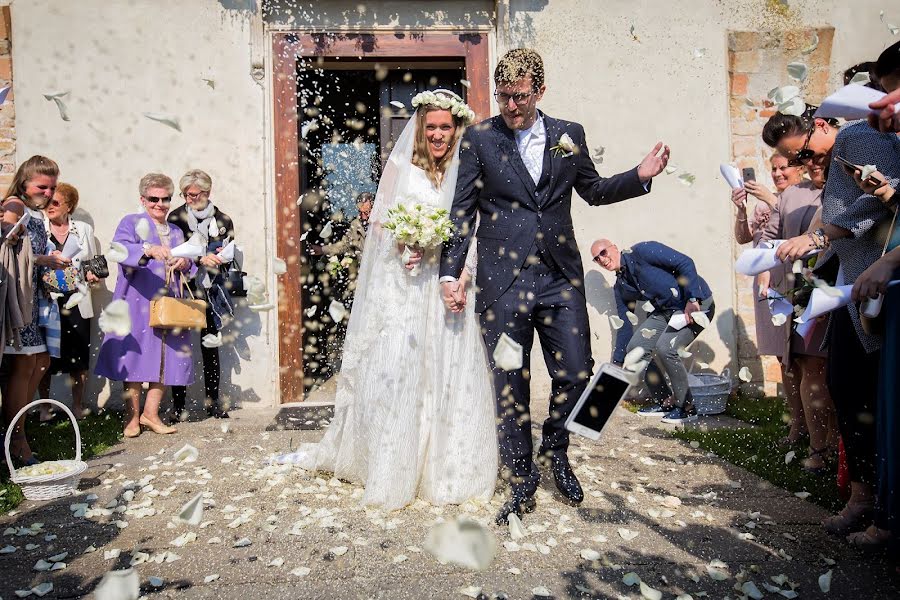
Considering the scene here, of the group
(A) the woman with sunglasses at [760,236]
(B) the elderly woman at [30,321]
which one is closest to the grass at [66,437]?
(B) the elderly woman at [30,321]

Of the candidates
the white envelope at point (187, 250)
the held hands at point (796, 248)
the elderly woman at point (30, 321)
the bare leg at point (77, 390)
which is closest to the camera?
the held hands at point (796, 248)

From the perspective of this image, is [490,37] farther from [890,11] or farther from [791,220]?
[890,11]

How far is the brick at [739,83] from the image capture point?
22.4ft

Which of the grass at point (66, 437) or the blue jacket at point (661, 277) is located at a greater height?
the blue jacket at point (661, 277)

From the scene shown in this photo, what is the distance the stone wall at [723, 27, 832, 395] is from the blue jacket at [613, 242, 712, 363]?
1.06m

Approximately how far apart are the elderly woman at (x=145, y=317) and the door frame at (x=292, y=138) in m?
1.06

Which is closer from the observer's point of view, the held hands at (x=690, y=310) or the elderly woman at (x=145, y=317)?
the elderly woman at (x=145, y=317)

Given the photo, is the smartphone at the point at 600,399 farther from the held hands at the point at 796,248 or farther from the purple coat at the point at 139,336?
the purple coat at the point at 139,336

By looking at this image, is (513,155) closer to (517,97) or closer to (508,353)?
(517,97)

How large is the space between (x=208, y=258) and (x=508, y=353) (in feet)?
11.3

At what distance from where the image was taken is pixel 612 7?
22.1 feet

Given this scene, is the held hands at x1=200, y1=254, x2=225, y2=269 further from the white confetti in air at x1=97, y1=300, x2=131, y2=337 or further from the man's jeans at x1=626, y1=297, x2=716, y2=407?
the man's jeans at x1=626, y1=297, x2=716, y2=407

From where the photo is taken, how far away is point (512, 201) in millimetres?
3488

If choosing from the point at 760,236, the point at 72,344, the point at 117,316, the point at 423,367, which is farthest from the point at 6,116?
the point at 760,236
